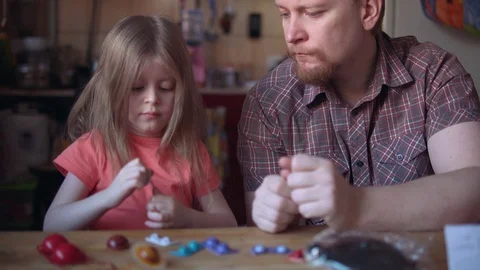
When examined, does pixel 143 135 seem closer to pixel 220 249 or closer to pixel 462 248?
pixel 220 249

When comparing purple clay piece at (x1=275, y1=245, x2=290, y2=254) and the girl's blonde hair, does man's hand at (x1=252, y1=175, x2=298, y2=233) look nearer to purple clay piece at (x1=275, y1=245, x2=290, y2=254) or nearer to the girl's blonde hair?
purple clay piece at (x1=275, y1=245, x2=290, y2=254)

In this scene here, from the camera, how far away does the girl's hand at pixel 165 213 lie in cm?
119

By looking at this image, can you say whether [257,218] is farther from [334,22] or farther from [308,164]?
[334,22]

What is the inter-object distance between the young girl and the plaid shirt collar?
0.26 meters

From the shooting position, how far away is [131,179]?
108 centimetres

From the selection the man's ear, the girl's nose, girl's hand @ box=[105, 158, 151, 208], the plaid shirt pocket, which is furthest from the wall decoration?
girl's hand @ box=[105, 158, 151, 208]

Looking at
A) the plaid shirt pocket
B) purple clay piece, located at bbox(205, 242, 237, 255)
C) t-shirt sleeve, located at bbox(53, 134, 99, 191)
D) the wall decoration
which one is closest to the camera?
purple clay piece, located at bbox(205, 242, 237, 255)

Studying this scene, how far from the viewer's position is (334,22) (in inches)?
55.7

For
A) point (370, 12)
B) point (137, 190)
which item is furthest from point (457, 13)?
point (137, 190)

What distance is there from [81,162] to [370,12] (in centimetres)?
74

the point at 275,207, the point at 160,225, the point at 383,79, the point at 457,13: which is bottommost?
the point at 160,225

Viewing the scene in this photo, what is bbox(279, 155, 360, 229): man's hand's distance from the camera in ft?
→ 3.17

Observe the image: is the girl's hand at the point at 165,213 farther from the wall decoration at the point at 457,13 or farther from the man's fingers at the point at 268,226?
the wall decoration at the point at 457,13

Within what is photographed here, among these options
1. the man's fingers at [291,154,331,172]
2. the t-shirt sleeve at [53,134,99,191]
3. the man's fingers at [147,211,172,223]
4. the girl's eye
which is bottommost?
the man's fingers at [147,211,172,223]
